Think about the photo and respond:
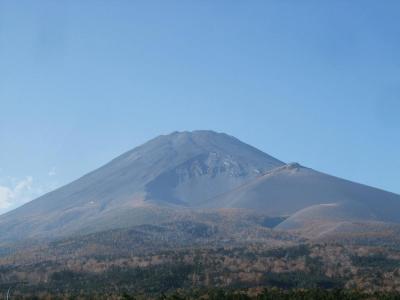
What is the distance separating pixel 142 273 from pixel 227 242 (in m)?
59.0

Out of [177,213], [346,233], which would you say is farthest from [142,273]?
[177,213]

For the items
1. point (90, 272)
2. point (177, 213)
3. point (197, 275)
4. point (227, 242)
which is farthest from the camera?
point (177, 213)

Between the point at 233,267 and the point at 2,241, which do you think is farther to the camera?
the point at 2,241

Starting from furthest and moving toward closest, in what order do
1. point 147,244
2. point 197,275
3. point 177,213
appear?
1. point 177,213
2. point 147,244
3. point 197,275

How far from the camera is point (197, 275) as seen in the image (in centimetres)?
8156

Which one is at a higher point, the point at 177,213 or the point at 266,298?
the point at 177,213

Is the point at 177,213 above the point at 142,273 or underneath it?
above

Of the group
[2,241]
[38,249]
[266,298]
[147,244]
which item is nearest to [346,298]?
[266,298]

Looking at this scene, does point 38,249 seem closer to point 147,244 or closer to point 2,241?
point 147,244

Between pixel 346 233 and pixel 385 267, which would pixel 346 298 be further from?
pixel 346 233

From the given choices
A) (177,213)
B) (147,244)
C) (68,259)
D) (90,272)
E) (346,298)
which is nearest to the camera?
(346,298)

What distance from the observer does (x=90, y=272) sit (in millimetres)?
89750

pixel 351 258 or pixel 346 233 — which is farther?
pixel 346 233

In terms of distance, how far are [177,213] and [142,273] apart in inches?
4243
